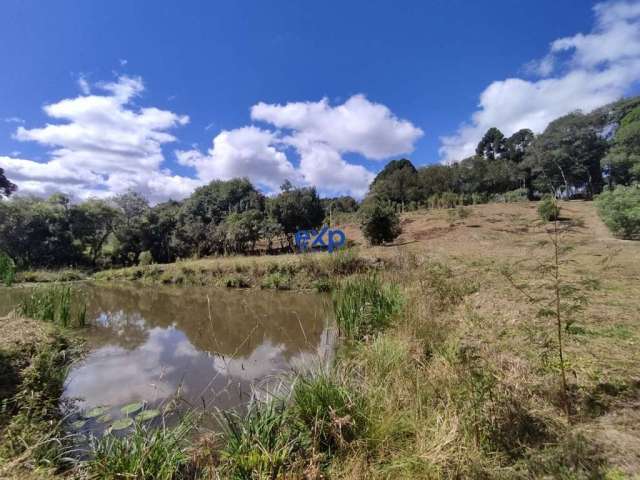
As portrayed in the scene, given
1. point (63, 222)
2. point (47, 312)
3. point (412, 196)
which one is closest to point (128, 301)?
point (47, 312)

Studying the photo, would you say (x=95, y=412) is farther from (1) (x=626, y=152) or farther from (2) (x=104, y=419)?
(1) (x=626, y=152)

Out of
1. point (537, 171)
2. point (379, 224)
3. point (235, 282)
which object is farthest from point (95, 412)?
point (537, 171)

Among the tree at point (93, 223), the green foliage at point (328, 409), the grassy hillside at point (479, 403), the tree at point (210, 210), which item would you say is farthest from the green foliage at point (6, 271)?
the tree at point (93, 223)

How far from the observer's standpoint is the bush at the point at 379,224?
13.9 metres

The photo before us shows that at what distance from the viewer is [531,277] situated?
514 cm

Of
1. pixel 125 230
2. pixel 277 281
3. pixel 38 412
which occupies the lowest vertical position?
pixel 38 412

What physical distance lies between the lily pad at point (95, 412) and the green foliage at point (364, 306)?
3.10 m

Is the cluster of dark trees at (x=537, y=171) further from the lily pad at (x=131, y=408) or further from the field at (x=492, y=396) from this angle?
the lily pad at (x=131, y=408)

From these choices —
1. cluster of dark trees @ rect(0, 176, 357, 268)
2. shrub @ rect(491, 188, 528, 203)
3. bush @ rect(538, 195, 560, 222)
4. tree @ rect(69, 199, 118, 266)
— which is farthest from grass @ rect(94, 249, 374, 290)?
shrub @ rect(491, 188, 528, 203)

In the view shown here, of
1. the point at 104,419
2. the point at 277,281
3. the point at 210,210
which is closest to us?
the point at 104,419

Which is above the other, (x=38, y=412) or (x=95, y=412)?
(x=38, y=412)

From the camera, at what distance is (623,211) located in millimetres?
8930

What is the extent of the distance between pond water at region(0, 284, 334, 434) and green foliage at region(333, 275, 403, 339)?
0.35m

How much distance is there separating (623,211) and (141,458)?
12.9 m
